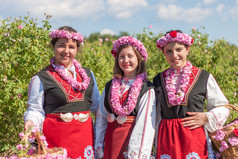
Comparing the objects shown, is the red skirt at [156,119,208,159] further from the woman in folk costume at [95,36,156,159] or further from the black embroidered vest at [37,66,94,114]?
the black embroidered vest at [37,66,94,114]

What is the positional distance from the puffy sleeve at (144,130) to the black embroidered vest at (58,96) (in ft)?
1.96

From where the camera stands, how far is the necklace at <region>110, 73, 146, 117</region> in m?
2.77

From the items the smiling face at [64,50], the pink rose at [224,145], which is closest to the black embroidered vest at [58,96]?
the smiling face at [64,50]

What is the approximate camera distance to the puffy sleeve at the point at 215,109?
2.79 m

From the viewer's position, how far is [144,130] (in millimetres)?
2725

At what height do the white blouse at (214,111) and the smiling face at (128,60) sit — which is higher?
the smiling face at (128,60)

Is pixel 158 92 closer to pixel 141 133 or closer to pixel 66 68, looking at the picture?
pixel 141 133

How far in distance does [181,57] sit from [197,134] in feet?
2.49

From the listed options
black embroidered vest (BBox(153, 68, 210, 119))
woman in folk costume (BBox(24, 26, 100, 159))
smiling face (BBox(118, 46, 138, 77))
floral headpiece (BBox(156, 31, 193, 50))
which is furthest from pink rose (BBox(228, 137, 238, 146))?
woman in folk costume (BBox(24, 26, 100, 159))

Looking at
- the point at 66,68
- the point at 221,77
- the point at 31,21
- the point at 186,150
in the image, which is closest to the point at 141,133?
the point at 186,150

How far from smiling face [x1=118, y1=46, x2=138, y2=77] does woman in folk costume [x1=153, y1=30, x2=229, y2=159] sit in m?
0.32

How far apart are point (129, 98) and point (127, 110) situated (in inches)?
4.6

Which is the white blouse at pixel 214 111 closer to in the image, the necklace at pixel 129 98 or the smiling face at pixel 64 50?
the necklace at pixel 129 98

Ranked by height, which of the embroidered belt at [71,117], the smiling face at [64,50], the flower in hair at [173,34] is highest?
the flower in hair at [173,34]
